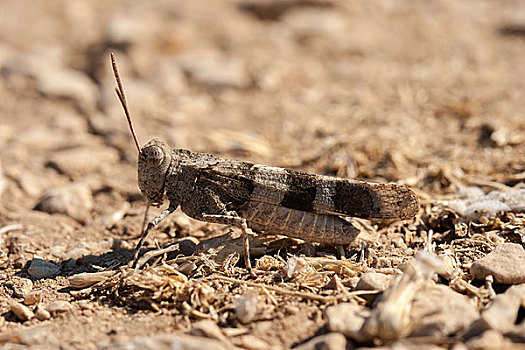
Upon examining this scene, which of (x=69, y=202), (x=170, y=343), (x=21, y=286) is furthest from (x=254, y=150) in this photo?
(x=170, y=343)

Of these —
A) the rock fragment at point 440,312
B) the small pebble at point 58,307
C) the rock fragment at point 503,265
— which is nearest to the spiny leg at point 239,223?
the small pebble at point 58,307

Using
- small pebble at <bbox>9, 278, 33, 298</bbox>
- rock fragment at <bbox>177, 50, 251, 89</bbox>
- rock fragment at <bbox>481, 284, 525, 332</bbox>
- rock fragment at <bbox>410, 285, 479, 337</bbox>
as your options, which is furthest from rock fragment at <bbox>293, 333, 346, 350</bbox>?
rock fragment at <bbox>177, 50, 251, 89</bbox>

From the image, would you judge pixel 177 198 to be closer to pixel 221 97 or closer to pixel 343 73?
pixel 221 97

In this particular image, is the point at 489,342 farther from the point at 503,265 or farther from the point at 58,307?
the point at 58,307

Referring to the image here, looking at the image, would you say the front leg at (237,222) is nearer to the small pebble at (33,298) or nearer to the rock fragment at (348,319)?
the rock fragment at (348,319)

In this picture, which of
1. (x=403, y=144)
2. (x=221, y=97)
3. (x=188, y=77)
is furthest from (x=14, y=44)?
(x=403, y=144)

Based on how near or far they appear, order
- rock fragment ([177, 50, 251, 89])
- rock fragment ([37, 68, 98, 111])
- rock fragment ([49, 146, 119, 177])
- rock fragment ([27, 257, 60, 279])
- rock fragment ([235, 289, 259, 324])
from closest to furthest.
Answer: rock fragment ([235, 289, 259, 324]) < rock fragment ([27, 257, 60, 279]) < rock fragment ([49, 146, 119, 177]) < rock fragment ([37, 68, 98, 111]) < rock fragment ([177, 50, 251, 89])

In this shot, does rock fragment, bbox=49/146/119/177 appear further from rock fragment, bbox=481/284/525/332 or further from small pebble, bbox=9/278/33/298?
rock fragment, bbox=481/284/525/332
